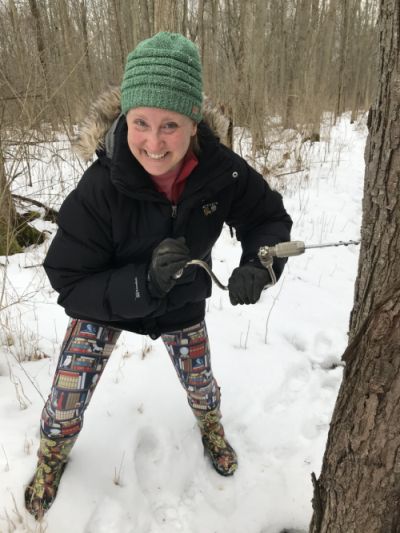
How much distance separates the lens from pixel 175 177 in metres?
1.37

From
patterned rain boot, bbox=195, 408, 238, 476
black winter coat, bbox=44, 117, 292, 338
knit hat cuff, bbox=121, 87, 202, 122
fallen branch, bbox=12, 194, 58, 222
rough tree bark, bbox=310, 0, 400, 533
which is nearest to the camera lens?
rough tree bark, bbox=310, 0, 400, 533

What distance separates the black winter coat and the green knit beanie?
0.44ft

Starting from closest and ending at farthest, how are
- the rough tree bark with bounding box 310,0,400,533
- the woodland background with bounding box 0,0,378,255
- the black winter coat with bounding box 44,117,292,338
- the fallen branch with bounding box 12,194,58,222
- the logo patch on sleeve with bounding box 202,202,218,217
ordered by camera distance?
1. the rough tree bark with bounding box 310,0,400,533
2. the black winter coat with bounding box 44,117,292,338
3. the logo patch on sleeve with bounding box 202,202,218,217
4. the woodland background with bounding box 0,0,378,255
5. the fallen branch with bounding box 12,194,58,222

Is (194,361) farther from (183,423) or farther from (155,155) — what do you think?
(155,155)

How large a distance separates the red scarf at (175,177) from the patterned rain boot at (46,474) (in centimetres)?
102

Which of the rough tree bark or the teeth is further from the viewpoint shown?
the teeth

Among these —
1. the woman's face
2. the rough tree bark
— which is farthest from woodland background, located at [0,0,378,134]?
the rough tree bark

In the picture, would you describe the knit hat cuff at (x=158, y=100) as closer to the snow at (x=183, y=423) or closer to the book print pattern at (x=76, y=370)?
the book print pattern at (x=76, y=370)

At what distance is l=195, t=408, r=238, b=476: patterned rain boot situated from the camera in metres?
1.78

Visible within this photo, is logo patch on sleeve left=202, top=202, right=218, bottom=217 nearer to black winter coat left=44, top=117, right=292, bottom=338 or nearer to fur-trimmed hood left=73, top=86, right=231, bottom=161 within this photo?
black winter coat left=44, top=117, right=292, bottom=338

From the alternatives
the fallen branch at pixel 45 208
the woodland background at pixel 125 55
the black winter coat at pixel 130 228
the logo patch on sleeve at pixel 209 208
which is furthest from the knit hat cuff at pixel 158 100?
the fallen branch at pixel 45 208

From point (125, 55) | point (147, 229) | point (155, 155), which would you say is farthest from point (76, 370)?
point (125, 55)

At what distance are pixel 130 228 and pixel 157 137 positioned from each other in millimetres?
315

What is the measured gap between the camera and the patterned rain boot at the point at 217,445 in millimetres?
1780
